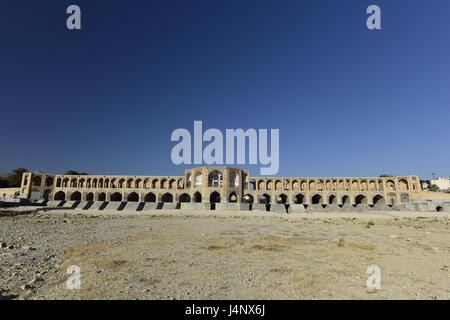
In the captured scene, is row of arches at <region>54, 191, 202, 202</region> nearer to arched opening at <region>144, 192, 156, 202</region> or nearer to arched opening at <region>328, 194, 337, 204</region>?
arched opening at <region>144, 192, 156, 202</region>

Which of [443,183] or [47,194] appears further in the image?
[443,183]

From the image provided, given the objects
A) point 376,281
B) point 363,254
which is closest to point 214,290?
point 376,281

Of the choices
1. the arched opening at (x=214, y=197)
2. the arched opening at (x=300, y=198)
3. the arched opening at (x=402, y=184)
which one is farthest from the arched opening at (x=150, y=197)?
the arched opening at (x=402, y=184)

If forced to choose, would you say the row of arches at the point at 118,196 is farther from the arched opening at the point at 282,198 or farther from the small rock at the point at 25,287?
the small rock at the point at 25,287

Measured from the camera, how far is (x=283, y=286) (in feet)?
15.4

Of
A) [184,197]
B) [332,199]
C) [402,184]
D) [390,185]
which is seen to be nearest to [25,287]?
[184,197]

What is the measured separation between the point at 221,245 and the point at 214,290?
4.68 meters

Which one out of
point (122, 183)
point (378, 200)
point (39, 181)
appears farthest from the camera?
point (122, 183)

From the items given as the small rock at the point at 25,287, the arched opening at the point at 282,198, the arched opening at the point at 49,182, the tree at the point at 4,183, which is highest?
the small rock at the point at 25,287

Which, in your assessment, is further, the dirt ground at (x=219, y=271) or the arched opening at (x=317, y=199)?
the arched opening at (x=317, y=199)

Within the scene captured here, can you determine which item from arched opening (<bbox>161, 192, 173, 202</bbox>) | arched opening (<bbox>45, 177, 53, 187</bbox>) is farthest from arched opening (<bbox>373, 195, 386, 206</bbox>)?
arched opening (<bbox>45, 177, 53, 187</bbox>)

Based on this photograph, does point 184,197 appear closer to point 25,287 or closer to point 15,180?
point 25,287

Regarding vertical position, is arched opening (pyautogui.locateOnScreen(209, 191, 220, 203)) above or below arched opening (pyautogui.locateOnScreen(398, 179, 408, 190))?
below
